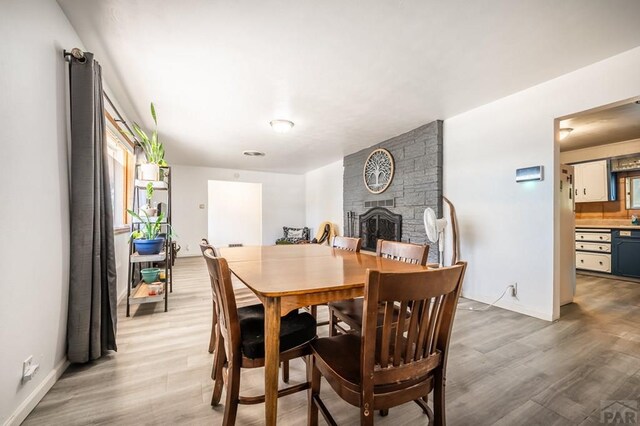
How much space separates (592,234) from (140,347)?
666 cm

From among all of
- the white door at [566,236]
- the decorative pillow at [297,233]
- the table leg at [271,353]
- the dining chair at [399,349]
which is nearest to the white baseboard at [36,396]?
the table leg at [271,353]

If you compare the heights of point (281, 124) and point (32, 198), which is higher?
point (281, 124)

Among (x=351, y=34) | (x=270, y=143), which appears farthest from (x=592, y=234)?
(x=270, y=143)

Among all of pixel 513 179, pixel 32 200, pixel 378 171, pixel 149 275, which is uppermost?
pixel 378 171

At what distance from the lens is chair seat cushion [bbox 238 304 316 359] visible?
3.74ft

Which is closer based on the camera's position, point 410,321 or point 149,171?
point 410,321

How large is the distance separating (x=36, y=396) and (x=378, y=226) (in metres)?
4.20

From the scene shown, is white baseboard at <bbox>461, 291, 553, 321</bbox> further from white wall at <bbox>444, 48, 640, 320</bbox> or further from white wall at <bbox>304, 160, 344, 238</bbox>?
white wall at <bbox>304, 160, 344, 238</bbox>

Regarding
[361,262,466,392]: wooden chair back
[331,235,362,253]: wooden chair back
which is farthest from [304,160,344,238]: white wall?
[361,262,466,392]: wooden chair back

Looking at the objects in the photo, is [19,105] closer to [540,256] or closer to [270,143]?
[270,143]

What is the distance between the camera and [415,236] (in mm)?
3832

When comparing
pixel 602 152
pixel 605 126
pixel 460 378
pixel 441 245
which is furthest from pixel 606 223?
pixel 460 378

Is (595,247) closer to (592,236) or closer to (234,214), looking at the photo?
(592,236)

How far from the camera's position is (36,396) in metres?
1.41
